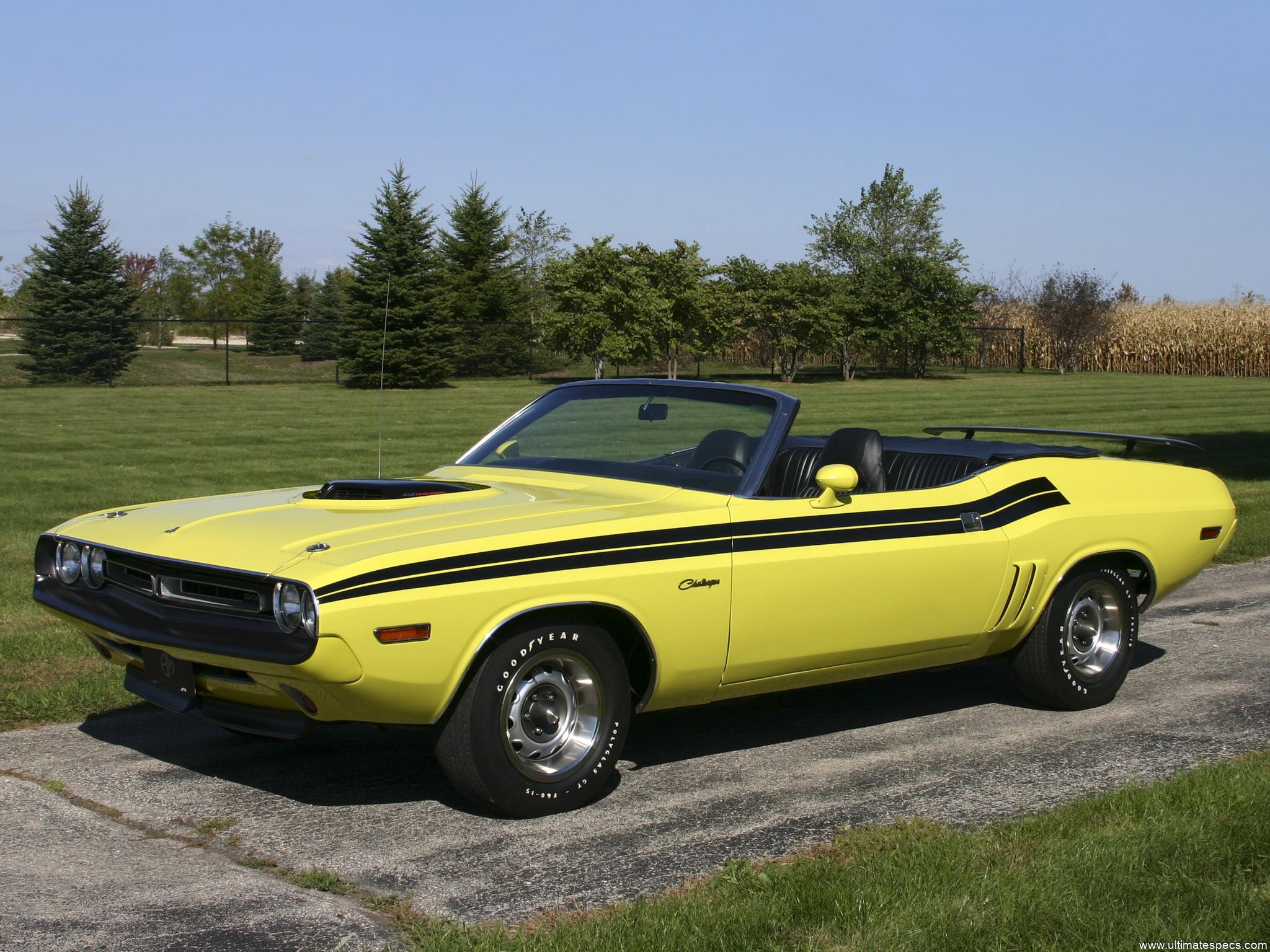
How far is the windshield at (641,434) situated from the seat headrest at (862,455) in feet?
1.01

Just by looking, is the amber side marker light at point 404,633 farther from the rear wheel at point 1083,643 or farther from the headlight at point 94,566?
the rear wheel at point 1083,643

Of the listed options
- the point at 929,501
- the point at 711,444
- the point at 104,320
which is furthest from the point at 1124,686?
the point at 104,320

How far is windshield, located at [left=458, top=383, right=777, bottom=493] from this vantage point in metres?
5.64

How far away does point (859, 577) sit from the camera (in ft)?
17.8

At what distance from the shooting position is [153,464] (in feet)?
57.0

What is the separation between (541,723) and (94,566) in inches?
68.3

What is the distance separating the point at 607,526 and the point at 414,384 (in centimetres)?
3588

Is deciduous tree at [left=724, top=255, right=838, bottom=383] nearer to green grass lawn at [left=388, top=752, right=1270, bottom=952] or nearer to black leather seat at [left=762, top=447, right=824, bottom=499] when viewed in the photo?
black leather seat at [left=762, top=447, right=824, bottom=499]

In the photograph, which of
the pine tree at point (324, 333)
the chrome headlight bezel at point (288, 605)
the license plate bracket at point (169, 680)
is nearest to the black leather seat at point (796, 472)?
the chrome headlight bezel at point (288, 605)

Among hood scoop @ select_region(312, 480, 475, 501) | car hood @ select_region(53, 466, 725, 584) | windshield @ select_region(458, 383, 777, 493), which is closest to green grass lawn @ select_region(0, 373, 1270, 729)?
car hood @ select_region(53, 466, 725, 584)

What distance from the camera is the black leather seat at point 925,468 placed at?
6.59 m

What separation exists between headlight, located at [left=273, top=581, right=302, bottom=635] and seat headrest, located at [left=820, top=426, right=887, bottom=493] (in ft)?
7.81

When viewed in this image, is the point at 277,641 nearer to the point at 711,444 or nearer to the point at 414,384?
the point at 711,444

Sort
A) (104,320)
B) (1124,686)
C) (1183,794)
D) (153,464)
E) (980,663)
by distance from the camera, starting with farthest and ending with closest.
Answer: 1. (104,320)
2. (153,464)
3. (980,663)
4. (1124,686)
5. (1183,794)
